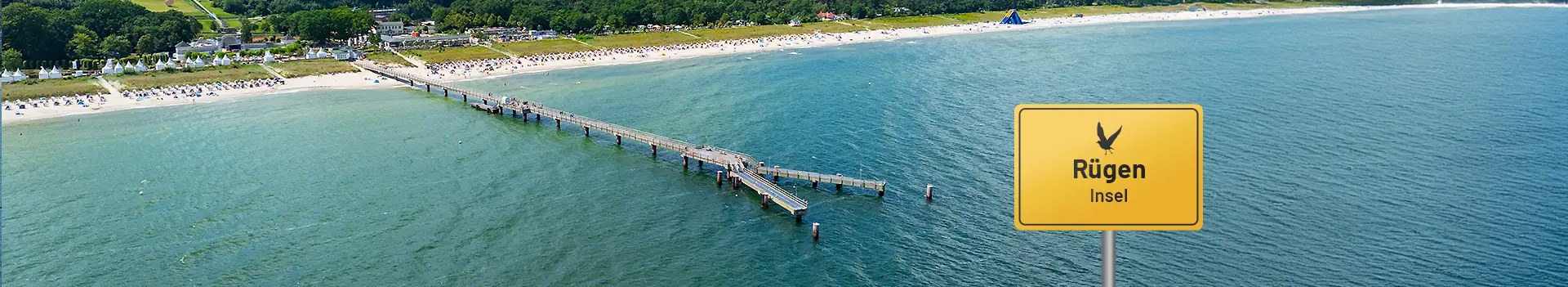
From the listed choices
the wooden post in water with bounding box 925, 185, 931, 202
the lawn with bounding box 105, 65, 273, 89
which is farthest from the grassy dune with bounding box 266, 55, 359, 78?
the wooden post in water with bounding box 925, 185, 931, 202

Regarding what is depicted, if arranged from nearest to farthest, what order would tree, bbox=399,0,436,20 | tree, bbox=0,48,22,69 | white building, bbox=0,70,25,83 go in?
white building, bbox=0,70,25,83 < tree, bbox=0,48,22,69 < tree, bbox=399,0,436,20

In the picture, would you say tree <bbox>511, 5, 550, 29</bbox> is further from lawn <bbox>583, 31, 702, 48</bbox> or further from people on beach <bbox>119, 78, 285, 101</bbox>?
people on beach <bbox>119, 78, 285, 101</bbox>

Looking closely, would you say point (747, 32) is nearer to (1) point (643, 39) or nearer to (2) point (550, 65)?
(1) point (643, 39)

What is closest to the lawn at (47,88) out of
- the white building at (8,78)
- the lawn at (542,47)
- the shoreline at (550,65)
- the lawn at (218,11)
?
the white building at (8,78)

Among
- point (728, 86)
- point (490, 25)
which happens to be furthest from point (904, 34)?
point (728, 86)

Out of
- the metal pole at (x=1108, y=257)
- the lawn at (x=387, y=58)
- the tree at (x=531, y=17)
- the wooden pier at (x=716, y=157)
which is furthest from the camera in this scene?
the tree at (x=531, y=17)

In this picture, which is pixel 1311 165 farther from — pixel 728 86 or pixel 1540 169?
pixel 728 86

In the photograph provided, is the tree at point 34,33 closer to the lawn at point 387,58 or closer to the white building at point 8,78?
the white building at point 8,78
